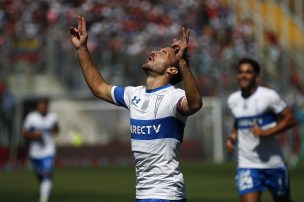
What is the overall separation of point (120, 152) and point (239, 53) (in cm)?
596

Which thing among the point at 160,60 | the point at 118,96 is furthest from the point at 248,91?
the point at 160,60

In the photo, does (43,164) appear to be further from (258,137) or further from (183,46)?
(183,46)

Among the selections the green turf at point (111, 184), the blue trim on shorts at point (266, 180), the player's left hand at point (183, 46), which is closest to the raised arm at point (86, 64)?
the player's left hand at point (183, 46)

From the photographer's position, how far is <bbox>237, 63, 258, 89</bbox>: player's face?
11.6m

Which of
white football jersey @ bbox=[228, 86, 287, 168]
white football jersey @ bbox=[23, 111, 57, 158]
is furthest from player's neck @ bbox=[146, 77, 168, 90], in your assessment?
white football jersey @ bbox=[23, 111, 57, 158]

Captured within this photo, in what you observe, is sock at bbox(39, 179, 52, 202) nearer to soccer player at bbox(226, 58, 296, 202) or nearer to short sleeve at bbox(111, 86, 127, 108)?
soccer player at bbox(226, 58, 296, 202)

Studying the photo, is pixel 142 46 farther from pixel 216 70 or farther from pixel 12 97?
pixel 12 97

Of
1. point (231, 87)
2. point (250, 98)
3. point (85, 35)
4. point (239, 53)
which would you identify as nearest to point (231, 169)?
point (231, 87)

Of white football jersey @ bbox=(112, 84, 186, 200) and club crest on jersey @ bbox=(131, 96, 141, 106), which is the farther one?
club crest on jersey @ bbox=(131, 96, 141, 106)

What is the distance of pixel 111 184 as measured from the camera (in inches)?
880

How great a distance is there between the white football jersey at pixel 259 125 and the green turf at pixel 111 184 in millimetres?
5216

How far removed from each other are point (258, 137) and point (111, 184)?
11.1 metres

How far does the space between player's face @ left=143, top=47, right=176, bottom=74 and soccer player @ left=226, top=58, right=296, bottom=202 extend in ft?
12.9

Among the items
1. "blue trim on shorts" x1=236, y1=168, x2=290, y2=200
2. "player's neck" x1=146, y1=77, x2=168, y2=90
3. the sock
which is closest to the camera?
"player's neck" x1=146, y1=77, x2=168, y2=90
